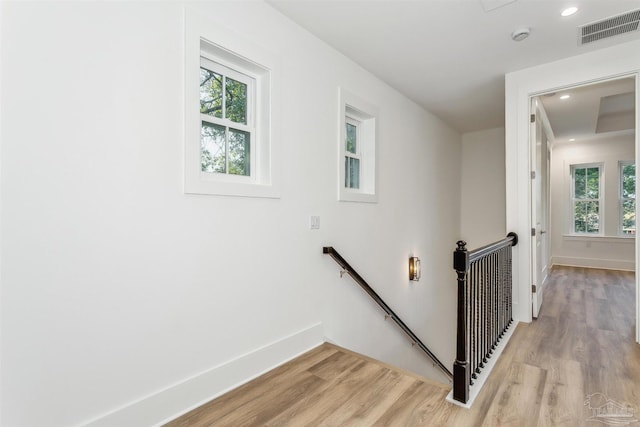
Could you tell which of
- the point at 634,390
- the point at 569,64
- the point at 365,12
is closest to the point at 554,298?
the point at 634,390

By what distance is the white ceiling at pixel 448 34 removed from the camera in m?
2.42

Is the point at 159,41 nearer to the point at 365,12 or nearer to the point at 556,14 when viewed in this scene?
the point at 365,12

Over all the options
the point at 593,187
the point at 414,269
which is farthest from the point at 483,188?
the point at 593,187

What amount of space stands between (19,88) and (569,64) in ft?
14.1

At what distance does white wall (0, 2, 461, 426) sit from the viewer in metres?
1.38

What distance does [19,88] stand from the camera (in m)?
1.35

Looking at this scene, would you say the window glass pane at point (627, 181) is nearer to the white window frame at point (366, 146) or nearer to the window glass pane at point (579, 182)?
the window glass pane at point (579, 182)

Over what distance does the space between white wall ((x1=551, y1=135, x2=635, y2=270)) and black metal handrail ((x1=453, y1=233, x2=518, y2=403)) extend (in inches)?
185

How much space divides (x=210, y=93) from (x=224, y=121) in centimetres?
20

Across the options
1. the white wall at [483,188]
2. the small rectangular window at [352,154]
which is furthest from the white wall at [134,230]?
the white wall at [483,188]

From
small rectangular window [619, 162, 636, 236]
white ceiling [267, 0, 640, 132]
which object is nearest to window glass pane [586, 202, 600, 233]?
small rectangular window [619, 162, 636, 236]

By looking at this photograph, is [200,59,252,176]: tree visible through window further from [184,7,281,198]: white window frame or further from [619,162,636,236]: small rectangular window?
[619,162,636,236]: small rectangular window

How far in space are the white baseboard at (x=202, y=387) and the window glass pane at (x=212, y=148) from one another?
130cm

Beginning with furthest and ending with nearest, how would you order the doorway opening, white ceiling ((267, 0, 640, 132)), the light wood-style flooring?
the doorway opening
white ceiling ((267, 0, 640, 132))
the light wood-style flooring
